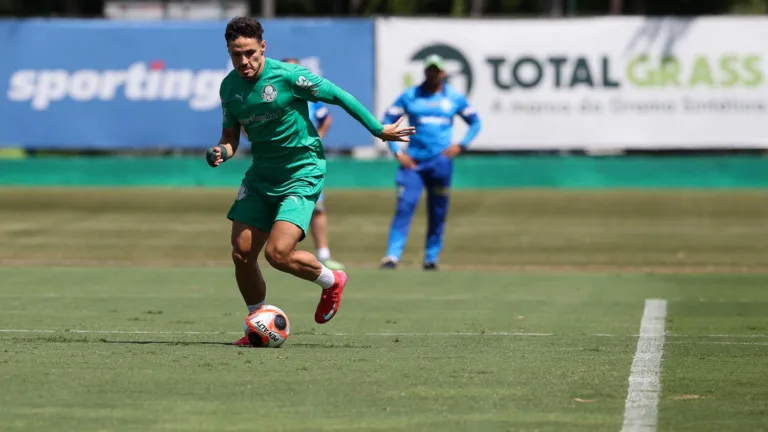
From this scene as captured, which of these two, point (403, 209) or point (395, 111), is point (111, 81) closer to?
point (395, 111)

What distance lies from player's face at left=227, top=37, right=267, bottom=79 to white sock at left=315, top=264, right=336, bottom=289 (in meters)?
1.35

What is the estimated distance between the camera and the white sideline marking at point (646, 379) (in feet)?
21.6

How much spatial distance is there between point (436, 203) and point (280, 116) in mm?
7093

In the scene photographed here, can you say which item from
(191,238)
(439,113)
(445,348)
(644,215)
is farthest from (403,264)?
(445,348)

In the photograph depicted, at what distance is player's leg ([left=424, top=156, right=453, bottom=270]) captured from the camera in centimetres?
1627

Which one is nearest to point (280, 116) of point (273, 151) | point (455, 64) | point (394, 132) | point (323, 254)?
point (273, 151)

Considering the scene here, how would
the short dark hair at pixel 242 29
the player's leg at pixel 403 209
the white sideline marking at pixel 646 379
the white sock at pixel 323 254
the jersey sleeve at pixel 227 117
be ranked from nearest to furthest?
the white sideline marking at pixel 646 379, the short dark hair at pixel 242 29, the jersey sleeve at pixel 227 117, the white sock at pixel 323 254, the player's leg at pixel 403 209

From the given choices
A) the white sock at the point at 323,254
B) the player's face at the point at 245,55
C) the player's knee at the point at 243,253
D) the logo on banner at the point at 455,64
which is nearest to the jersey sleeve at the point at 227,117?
the player's face at the point at 245,55

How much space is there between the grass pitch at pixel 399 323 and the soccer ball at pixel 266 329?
0.21 metres

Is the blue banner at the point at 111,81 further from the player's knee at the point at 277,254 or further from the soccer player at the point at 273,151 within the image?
the player's knee at the point at 277,254

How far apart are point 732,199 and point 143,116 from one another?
32.4 ft

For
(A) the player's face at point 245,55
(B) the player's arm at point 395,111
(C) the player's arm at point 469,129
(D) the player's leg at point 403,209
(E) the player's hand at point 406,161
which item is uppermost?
(A) the player's face at point 245,55

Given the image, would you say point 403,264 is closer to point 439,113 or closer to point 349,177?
point 439,113

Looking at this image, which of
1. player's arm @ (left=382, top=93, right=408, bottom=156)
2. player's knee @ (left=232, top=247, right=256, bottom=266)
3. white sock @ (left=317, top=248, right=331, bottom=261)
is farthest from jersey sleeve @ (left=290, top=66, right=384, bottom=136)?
player's arm @ (left=382, top=93, right=408, bottom=156)
